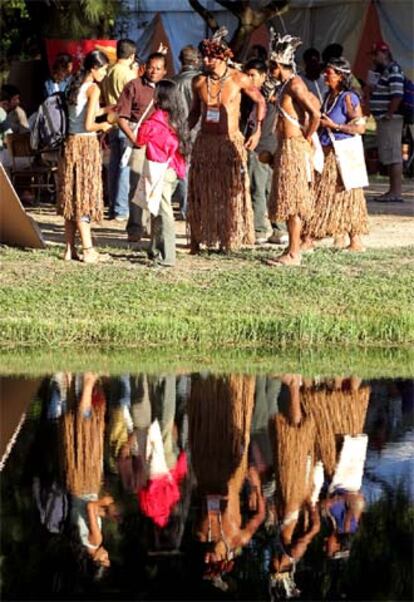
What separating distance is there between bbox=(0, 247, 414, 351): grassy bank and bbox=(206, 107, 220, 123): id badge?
3.82ft

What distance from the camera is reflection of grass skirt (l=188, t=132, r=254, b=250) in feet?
44.4

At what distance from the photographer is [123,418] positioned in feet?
28.2

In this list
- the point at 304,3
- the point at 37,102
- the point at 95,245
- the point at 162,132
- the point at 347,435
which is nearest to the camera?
the point at 347,435

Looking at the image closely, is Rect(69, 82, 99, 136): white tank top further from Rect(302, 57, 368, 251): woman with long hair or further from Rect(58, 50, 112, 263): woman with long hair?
Rect(302, 57, 368, 251): woman with long hair

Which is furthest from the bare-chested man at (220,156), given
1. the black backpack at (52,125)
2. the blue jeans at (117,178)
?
the blue jeans at (117,178)

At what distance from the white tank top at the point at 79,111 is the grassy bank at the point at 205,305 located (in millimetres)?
1111

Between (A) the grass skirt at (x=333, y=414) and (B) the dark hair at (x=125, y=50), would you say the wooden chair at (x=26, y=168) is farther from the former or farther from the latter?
(A) the grass skirt at (x=333, y=414)

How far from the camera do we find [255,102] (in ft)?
45.0

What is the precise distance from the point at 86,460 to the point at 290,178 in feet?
19.2

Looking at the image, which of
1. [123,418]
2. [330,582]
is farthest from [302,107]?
[330,582]

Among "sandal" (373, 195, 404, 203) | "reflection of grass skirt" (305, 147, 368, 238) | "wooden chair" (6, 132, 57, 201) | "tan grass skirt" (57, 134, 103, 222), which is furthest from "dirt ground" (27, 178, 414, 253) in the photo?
"tan grass skirt" (57, 134, 103, 222)

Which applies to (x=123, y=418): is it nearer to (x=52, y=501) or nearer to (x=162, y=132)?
(x=52, y=501)

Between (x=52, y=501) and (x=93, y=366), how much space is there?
3118 millimetres

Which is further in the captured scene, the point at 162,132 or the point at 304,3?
the point at 304,3
